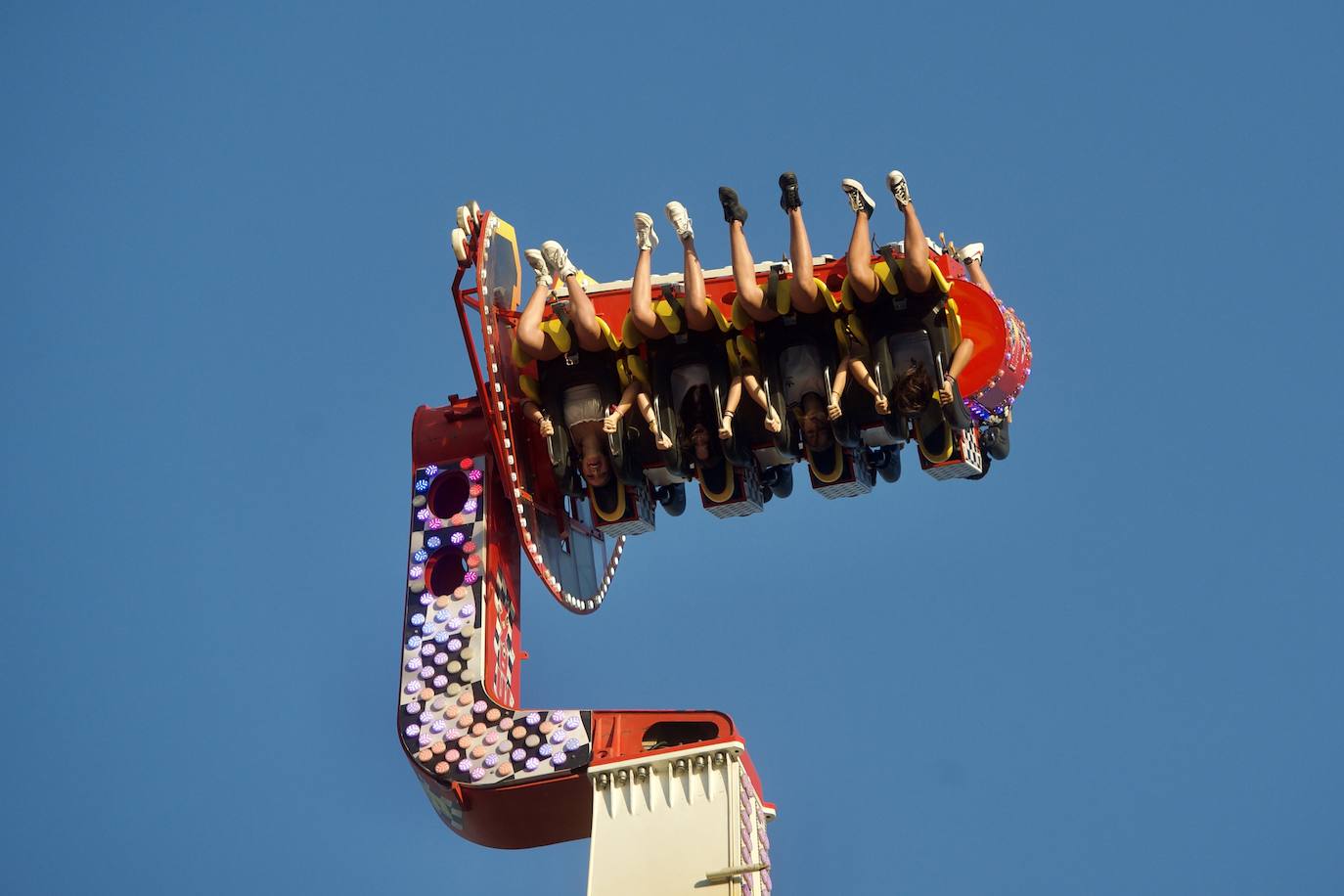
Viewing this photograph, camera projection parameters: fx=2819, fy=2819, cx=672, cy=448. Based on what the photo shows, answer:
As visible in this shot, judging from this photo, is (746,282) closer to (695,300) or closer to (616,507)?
(695,300)

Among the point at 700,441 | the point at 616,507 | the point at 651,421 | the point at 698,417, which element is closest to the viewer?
the point at 651,421

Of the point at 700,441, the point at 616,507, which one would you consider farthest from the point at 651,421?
the point at 616,507

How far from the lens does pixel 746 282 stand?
118 ft

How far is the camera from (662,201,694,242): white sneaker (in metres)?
36.6

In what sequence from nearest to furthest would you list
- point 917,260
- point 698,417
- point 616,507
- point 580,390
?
point 917,260, point 698,417, point 580,390, point 616,507

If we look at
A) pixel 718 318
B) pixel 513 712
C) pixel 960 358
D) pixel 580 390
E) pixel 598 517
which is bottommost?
pixel 513 712

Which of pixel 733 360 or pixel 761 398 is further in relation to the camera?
pixel 733 360

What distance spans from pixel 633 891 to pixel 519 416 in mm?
6811

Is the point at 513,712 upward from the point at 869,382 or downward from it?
downward

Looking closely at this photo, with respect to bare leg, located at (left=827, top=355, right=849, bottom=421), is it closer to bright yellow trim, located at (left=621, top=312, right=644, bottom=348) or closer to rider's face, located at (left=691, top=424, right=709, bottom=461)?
rider's face, located at (left=691, top=424, right=709, bottom=461)

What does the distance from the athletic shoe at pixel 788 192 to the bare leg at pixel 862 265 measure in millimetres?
862

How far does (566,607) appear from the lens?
38.7m

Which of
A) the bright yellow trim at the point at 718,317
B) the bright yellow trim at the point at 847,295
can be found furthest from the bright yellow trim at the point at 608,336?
the bright yellow trim at the point at 847,295

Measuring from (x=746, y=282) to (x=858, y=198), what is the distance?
1.82m
